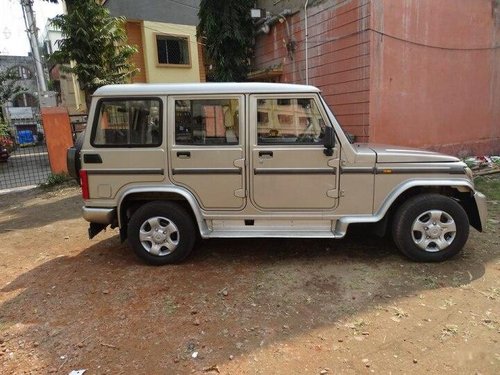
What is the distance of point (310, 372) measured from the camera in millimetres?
2660

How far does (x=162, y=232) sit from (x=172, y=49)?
16.0 meters

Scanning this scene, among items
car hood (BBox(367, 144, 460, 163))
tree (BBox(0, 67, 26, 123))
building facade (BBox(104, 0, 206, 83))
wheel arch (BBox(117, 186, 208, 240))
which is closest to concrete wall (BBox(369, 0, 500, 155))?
car hood (BBox(367, 144, 460, 163))

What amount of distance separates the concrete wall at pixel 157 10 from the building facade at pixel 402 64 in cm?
836

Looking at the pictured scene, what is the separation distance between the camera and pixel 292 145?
4145 millimetres

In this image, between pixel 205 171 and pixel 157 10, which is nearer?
pixel 205 171

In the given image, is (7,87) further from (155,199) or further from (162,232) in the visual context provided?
(162,232)

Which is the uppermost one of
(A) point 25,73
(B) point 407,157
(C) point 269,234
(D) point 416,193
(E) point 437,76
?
(A) point 25,73

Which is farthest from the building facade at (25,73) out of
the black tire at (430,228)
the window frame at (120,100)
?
the black tire at (430,228)

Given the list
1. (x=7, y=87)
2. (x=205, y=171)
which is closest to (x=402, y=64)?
(x=205, y=171)

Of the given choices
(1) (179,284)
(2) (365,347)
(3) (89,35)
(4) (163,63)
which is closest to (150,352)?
(1) (179,284)

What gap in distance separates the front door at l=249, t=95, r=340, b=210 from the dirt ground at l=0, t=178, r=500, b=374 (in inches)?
36.5

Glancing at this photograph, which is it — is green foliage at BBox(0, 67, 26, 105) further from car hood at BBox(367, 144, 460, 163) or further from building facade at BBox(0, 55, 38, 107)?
car hood at BBox(367, 144, 460, 163)

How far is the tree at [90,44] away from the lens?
1238 centimetres

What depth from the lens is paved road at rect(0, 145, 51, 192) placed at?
35.3ft
